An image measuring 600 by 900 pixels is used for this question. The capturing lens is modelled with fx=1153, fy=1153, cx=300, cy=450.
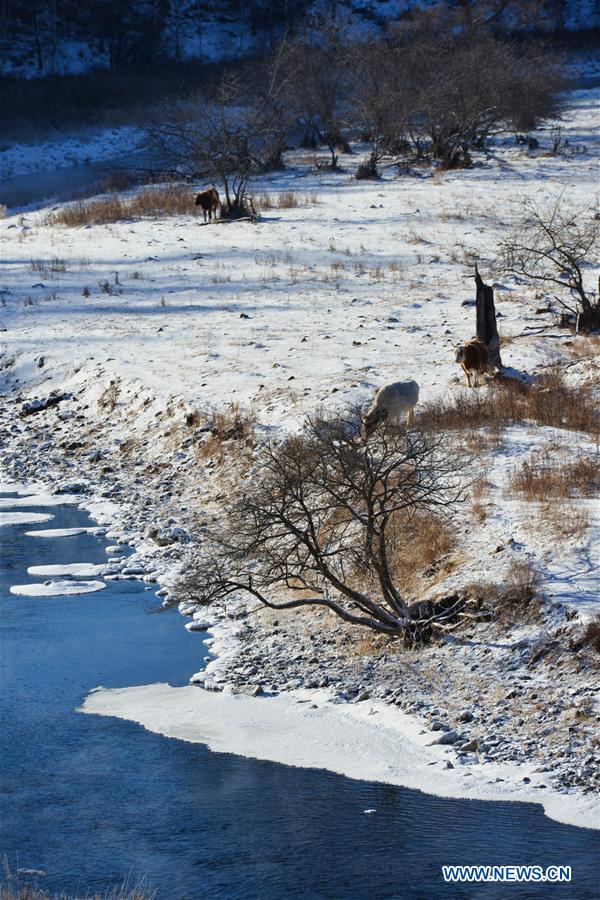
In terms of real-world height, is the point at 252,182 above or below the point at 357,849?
above

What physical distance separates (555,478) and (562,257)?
22.7 ft

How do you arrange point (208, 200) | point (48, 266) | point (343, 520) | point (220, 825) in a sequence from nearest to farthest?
point (220, 825)
point (343, 520)
point (48, 266)
point (208, 200)

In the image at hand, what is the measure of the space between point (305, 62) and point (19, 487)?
27.9 m

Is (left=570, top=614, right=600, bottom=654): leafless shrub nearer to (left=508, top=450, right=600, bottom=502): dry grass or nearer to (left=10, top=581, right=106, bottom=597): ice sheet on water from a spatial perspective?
(left=508, top=450, right=600, bottom=502): dry grass

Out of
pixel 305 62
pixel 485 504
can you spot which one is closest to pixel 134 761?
pixel 485 504

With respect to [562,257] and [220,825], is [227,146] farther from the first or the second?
[220,825]

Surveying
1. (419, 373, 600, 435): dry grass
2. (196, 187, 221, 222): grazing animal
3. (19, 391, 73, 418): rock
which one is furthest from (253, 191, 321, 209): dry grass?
(419, 373, 600, 435): dry grass

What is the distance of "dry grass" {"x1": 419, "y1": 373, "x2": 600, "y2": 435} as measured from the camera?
515 inches

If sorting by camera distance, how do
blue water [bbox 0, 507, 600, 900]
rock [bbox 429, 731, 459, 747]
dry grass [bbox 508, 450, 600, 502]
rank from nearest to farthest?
blue water [bbox 0, 507, 600, 900] → rock [bbox 429, 731, 459, 747] → dry grass [bbox 508, 450, 600, 502]

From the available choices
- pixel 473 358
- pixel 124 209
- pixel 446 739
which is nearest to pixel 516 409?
pixel 473 358

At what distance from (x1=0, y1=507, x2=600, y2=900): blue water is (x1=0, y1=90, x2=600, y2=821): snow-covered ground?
355 millimetres

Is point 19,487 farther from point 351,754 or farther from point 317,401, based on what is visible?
point 351,754

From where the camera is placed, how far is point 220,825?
699cm

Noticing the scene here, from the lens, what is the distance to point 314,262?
22.6m
